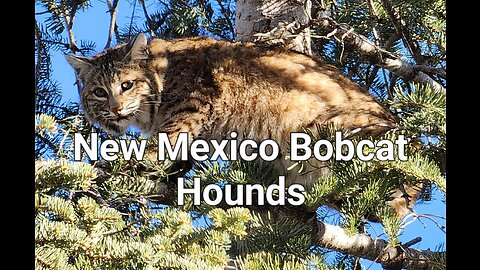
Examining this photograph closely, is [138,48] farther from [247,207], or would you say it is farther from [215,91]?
[247,207]

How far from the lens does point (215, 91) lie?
2998 mm

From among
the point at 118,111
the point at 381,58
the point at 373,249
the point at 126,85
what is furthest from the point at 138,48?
the point at 373,249

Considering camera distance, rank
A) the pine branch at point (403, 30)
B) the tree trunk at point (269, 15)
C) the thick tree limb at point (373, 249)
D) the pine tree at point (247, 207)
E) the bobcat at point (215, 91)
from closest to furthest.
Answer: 1. the pine tree at point (247, 207)
2. the thick tree limb at point (373, 249)
3. the pine branch at point (403, 30)
4. the bobcat at point (215, 91)
5. the tree trunk at point (269, 15)

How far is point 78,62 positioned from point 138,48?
0.88 feet

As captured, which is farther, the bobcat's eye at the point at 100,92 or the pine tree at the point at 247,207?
the bobcat's eye at the point at 100,92

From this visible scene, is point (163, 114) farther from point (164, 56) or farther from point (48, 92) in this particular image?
point (48, 92)

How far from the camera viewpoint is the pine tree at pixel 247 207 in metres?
1.53

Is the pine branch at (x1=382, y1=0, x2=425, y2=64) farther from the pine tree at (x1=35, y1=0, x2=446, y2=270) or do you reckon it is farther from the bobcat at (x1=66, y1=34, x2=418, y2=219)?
the bobcat at (x1=66, y1=34, x2=418, y2=219)

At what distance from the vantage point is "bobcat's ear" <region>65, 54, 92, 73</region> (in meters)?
2.95

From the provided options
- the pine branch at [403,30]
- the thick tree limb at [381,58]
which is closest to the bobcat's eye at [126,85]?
the thick tree limb at [381,58]

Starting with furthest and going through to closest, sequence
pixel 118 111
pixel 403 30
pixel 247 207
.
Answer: pixel 118 111 < pixel 403 30 < pixel 247 207

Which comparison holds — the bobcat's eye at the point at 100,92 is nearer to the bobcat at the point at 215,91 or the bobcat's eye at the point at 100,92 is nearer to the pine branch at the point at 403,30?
the bobcat at the point at 215,91
